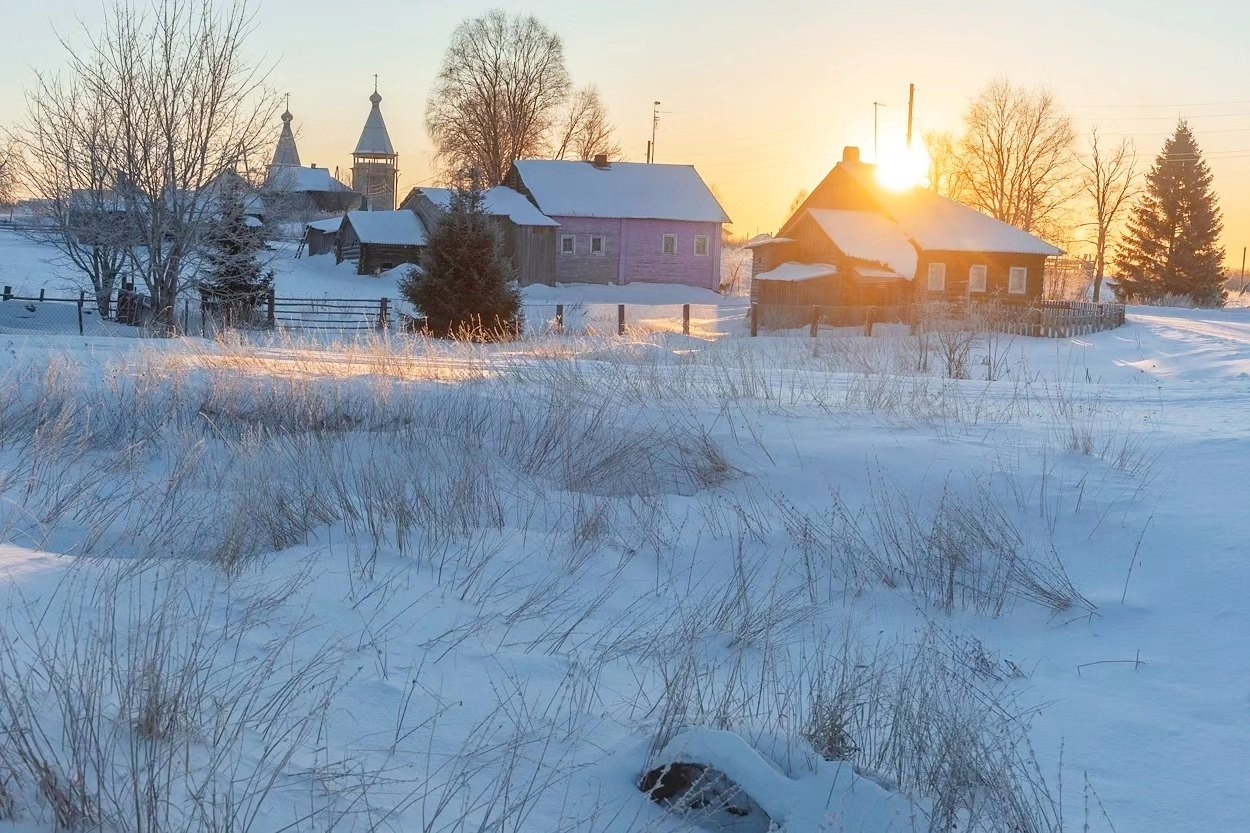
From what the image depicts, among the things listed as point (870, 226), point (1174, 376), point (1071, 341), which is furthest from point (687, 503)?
point (870, 226)

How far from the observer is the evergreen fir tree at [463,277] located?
22.7m

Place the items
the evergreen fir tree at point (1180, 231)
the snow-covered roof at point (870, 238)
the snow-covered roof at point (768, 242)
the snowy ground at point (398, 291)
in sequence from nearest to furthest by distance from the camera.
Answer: the snowy ground at point (398, 291), the snow-covered roof at point (870, 238), the snow-covered roof at point (768, 242), the evergreen fir tree at point (1180, 231)

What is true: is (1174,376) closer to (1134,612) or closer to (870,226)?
(1134,612)

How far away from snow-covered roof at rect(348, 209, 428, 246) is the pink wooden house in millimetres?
5531

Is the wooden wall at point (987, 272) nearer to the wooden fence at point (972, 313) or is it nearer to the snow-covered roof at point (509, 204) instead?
the wooden fence at point (972, 313)

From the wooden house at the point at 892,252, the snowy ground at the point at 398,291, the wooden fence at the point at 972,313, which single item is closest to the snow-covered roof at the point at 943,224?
the wooden house at the point at 892,252

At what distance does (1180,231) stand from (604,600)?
5681 centimetres

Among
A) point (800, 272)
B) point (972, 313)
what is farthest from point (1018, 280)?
point (972, 313)

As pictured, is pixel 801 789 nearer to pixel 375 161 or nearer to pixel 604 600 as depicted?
pixel 604 600

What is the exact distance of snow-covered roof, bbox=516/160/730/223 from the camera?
50.3 metres

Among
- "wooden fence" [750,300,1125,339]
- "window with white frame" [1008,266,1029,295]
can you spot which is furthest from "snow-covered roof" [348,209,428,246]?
"window with white frame" [1008,266,1029,295]

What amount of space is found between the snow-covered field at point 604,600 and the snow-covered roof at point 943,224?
28774 millimetres

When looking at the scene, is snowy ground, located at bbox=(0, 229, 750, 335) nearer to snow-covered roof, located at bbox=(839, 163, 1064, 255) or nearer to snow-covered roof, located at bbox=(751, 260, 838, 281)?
snow-covered roof, located at bbox=(751, 260, 838, 281)

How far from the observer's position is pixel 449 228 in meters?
22.9
